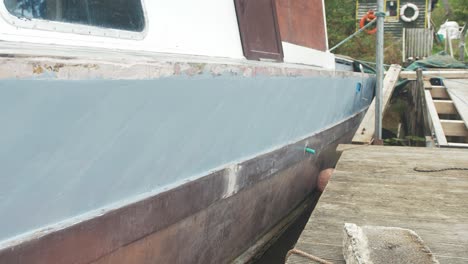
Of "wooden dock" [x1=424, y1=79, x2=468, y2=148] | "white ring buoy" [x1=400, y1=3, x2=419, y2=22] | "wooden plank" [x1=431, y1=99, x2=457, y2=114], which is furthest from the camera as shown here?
"white ring buoy" [x1=400, y1=3, x2=419, y2=22]

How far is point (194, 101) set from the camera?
2.40 metres

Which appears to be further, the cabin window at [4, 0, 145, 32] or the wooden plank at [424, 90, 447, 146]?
the wooden plank at [424, 90, 447, 146]

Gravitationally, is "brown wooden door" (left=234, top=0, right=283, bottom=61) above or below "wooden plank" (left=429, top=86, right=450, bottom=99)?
above

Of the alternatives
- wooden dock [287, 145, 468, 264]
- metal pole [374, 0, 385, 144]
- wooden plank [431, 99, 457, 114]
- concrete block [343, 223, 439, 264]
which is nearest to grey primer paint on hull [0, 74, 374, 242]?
wooden dock [287, 145, 468, 264]

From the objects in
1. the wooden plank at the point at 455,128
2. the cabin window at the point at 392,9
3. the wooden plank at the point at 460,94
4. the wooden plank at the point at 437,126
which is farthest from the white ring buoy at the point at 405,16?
the wooden plank at the point at 455,128

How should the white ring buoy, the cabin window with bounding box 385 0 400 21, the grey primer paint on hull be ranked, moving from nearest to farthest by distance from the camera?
the grey primer paint on hull < the white ring buoy < the cabin window with bounding box 385 0 400 21

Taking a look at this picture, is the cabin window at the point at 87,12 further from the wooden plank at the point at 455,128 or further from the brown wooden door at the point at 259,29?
the wooden plank at the point at 455,128

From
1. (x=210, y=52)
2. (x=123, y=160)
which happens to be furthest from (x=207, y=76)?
(x=123, y=160)

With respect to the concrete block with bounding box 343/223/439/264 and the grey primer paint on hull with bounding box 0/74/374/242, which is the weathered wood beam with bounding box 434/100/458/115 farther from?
the concrete block with bounding box 343/223/439/264

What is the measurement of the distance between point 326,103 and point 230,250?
83.7 inches

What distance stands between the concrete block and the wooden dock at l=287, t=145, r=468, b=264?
195mm

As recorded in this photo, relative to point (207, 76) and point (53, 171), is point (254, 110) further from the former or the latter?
point (53, 171)

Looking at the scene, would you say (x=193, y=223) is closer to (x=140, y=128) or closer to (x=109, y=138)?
(x=140, y=128)

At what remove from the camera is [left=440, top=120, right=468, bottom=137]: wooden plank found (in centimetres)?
504
